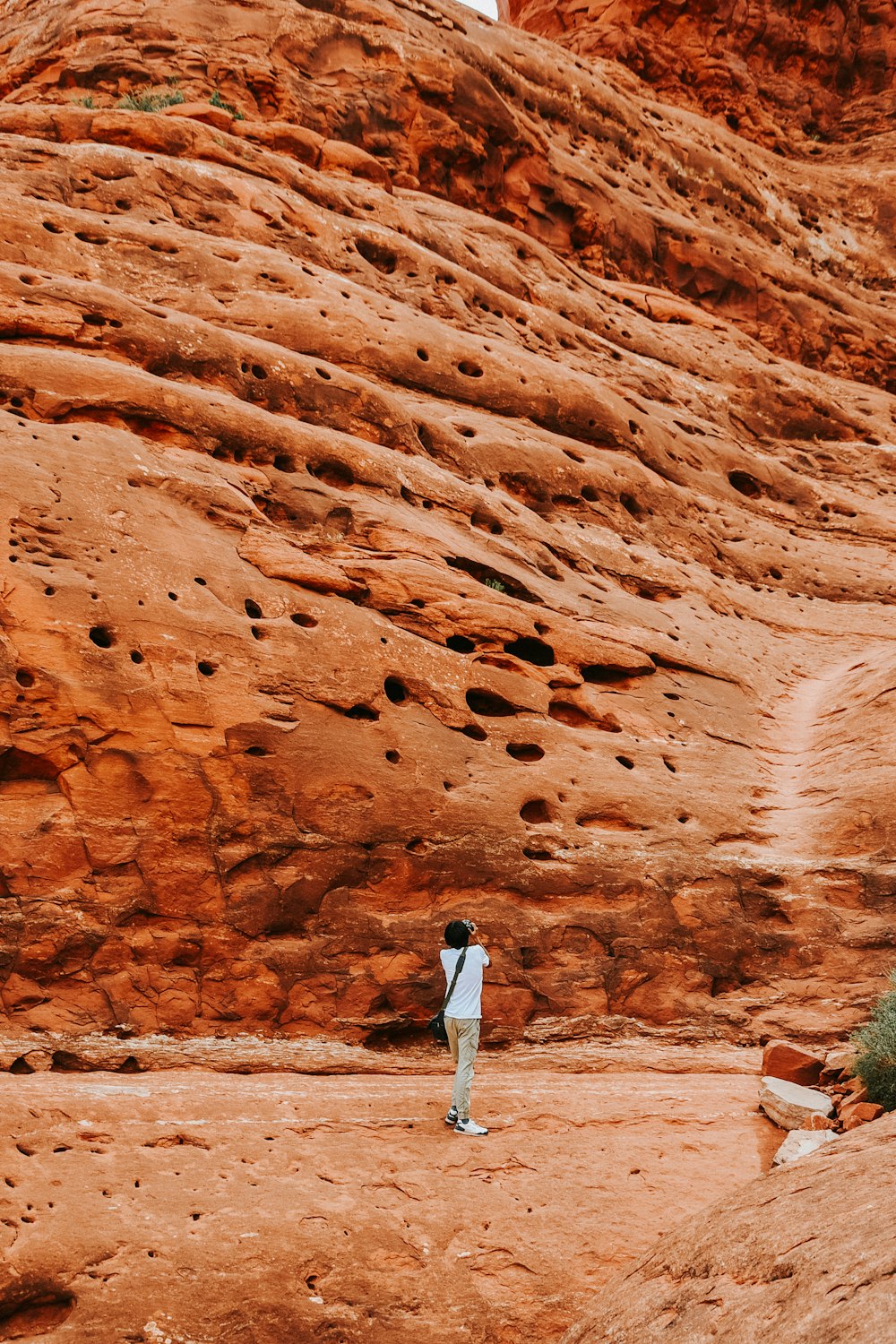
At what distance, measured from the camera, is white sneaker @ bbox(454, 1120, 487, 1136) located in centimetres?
863

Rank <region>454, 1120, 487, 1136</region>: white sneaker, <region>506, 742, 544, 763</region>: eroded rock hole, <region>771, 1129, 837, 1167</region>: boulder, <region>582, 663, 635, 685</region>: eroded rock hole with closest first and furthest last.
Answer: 1. <region>771, 1129, 837, 1167</region>: boulder
2. <region>454, 1120, 487, 1136</region>: white sneaker
3. <region>506, 742, 544, 763</region>: eroded rock hole
4. <region>582, 663, 635, 685</region>: eroded rock hole

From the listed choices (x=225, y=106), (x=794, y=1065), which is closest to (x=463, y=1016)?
(x=794, y=1065)

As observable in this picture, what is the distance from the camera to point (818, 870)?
39.4 feet

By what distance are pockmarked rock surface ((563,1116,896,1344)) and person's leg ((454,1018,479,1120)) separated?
1912 millimetres

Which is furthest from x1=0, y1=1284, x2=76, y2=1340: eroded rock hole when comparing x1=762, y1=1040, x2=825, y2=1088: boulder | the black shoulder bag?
x1=762, y1=1040, x2=825, y2=1088: boulder

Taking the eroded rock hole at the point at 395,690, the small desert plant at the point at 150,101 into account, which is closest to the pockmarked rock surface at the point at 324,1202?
the eroded rock hole at the point at 395,690

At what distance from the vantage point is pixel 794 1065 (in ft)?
31.9

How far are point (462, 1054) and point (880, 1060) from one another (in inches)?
118

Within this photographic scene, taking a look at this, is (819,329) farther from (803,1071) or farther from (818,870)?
(803,1071)

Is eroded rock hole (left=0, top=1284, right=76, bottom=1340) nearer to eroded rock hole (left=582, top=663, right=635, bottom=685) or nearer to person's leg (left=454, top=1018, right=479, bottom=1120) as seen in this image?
person's leg (left=454, top=1018, right=479, bottom=1120)

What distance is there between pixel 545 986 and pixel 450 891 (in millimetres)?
1193

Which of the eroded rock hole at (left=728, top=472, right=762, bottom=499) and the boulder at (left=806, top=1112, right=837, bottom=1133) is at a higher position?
the eroded rock hole at (left=728, top=472, right=762, bottom=499)

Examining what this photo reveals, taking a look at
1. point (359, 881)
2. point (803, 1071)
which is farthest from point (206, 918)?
point (803, 1071)

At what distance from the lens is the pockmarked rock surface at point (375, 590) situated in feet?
33.3
